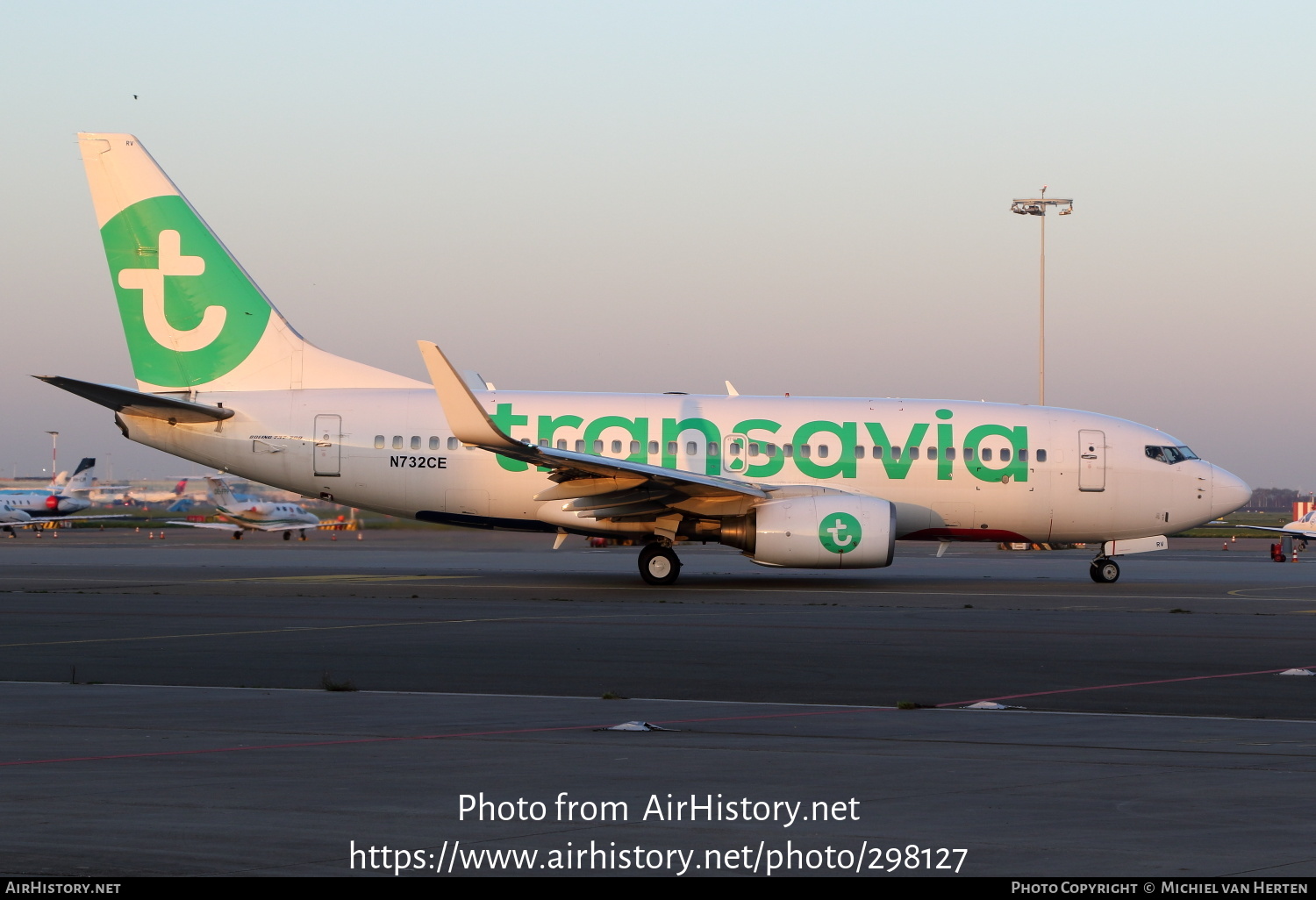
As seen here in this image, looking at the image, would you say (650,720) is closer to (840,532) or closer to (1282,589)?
(840,532)

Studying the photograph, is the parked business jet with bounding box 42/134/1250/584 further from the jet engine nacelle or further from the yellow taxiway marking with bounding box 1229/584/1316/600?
the yellow taxiway marking with bounding box 1229/584/1316/600

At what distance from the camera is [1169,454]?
31266mm

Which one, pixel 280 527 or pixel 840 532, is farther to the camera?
pixel 280 527

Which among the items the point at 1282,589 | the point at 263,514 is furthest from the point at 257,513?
the point at 1282,589

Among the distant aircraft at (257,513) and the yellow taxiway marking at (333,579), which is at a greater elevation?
the yellow taxiway marking at (333,579)

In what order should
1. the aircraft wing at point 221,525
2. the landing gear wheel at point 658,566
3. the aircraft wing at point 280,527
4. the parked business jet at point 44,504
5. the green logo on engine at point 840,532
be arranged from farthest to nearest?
the parked business jet at point 44,504 < the aircraft wing at point 221,525 < the aircraft wing at point 280,527 < the landing gear wheel at point 658,566 < the green logo on engine at point 840,532

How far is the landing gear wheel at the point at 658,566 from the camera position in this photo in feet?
94.3

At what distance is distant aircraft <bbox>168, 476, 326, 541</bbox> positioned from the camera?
6475cm

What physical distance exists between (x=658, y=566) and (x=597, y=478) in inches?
88.3

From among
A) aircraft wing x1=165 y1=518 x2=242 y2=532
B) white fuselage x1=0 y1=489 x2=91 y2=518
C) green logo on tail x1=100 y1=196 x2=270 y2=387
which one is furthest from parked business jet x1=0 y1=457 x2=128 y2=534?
green logo on tail x1=100 y1=196 x2=270 y2=387

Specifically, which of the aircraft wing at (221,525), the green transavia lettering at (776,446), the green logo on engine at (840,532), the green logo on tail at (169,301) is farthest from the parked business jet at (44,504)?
the green logo on engine at (840,532)

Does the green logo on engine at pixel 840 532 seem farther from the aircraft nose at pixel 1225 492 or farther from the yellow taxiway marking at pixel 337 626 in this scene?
the aircraft nose at pixel 1225 492
